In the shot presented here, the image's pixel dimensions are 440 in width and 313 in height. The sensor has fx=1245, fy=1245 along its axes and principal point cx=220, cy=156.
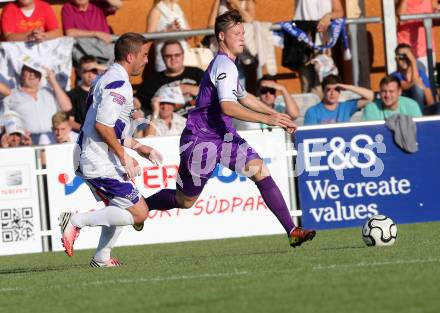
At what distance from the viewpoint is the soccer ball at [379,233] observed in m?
11.9

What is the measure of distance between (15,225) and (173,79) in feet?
10.4

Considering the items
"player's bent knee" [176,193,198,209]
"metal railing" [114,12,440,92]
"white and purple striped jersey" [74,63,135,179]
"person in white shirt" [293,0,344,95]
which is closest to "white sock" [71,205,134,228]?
"white and purple striped jersey" [74,63,135,179]

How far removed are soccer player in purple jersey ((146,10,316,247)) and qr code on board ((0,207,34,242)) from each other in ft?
11.7

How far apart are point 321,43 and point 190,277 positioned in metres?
8.45

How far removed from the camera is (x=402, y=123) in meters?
15.8

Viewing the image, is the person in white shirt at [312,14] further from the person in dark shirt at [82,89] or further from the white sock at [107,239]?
the white sock at [107,239]

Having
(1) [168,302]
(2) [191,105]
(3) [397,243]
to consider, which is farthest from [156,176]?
(1) [168,302]

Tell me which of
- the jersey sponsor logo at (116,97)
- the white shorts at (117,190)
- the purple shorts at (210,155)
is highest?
the jersey sponsor logo at (116,97)

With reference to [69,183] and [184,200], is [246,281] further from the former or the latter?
[69,183]

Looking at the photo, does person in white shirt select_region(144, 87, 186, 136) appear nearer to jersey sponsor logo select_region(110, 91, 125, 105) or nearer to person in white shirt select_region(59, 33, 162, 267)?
person in white shirt select_region(59, 33, 162, 267)

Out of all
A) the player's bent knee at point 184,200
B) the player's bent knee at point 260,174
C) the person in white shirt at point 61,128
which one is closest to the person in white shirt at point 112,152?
the player's bent knee at point 184,200

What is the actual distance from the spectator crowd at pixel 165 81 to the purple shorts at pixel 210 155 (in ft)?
13.9

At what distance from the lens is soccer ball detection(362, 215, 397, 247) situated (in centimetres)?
1188

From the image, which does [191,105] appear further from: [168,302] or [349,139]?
[168,302]
